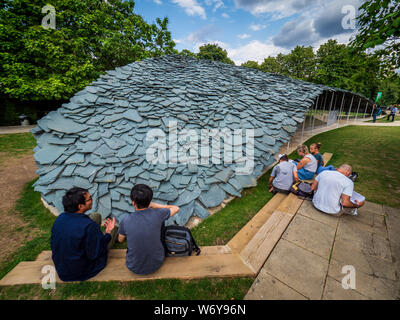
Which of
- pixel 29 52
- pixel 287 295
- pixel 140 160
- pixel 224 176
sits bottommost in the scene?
pixel 287 295

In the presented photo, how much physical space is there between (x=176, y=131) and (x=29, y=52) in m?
13.3

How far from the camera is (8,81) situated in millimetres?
10117

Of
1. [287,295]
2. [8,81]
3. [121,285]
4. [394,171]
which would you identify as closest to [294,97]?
[394,171]

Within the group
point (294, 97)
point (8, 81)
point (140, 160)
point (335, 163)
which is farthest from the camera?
point (8, 81)

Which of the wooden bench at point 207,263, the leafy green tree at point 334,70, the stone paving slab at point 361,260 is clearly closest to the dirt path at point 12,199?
the wooden bench at point 207,263

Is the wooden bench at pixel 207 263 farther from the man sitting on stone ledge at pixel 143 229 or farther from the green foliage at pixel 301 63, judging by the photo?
the green foliage at pixel 301 63

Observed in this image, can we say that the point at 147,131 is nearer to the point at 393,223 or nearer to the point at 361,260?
the point at 361,260

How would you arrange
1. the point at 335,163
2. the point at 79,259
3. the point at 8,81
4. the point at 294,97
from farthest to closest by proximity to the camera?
the point at 8,81, the point at 294,97, the point at 335,163, the point at 79,259

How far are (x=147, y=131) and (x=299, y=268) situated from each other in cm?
507

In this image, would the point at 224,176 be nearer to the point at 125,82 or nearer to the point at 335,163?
the point at 335,163

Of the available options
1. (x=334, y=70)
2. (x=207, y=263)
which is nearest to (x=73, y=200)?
(x=207, y=263)

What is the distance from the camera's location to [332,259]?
8.24 ft

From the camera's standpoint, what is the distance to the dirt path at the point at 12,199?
10.4ft

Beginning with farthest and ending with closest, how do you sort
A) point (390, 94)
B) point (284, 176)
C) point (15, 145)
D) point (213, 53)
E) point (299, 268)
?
point (390, 94), point (213, 53), point (15, 145), point (284, 176), point (299, 268)
